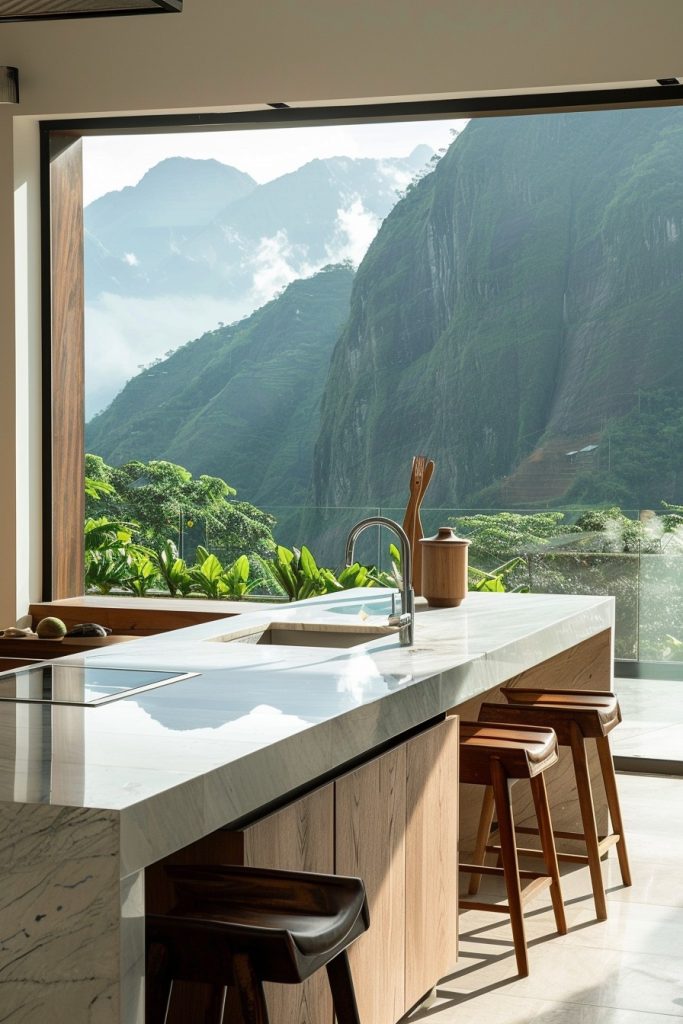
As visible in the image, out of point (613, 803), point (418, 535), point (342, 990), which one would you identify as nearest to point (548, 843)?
point (613, 803)

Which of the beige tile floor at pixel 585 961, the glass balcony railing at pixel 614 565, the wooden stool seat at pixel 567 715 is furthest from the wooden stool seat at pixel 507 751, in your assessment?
the glass balcony railing at pixel 614 565

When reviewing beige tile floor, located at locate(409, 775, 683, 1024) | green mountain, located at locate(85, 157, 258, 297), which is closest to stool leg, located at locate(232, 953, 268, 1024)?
beige tile floor, located at locate(409, 775, 683, 1024)

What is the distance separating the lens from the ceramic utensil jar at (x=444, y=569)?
3.88 metres

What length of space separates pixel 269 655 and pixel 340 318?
3.61 m

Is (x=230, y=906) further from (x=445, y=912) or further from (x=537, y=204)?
(x=537, y=204)

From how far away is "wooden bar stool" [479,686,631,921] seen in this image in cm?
358

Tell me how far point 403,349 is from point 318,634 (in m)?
2.73

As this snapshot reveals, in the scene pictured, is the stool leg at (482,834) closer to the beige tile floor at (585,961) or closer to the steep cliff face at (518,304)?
the beige tile floor at (585,961)

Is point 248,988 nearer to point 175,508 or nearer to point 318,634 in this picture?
point 318,634

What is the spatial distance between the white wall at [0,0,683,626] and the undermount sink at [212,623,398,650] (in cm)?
261

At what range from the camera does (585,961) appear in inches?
127

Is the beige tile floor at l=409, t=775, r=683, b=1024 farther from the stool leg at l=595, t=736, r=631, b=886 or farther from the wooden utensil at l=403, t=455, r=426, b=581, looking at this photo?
the wooden utensil at l=403, t=455, r=426, b=581

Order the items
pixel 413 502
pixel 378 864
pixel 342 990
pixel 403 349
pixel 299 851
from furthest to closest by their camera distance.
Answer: pixel 403 349, pixel 413 502, pixel 378 864, pixel 299 851, pixel 342 990

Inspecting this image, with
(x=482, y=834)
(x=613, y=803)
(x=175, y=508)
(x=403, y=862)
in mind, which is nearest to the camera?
(x=403, y=862)
